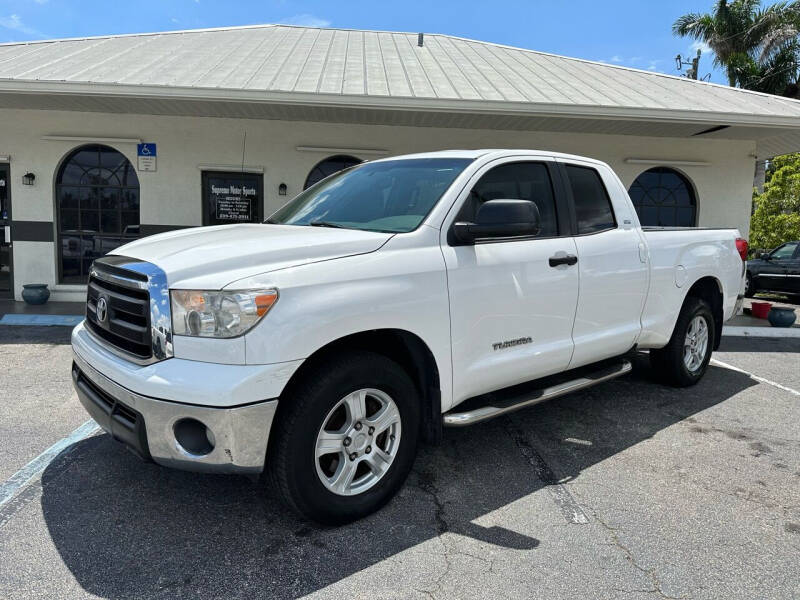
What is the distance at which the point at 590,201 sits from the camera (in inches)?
A: 171

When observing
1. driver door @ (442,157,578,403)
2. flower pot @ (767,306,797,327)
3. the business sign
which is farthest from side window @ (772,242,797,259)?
the business sign

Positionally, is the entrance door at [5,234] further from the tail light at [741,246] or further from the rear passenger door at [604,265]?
the tail light at [741,246]

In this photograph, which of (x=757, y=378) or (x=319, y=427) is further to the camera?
(x=757, y=378)

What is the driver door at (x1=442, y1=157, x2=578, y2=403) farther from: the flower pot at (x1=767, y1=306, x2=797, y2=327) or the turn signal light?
the flower pot at (x1=767, y1=306, x2=797, y2=327)

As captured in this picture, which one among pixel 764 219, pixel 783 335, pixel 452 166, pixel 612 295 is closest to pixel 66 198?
pixel 452 166

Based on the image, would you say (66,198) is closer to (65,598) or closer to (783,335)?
(65,598)

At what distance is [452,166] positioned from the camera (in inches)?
143

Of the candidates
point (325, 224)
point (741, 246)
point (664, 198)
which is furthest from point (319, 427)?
point (664, 198)

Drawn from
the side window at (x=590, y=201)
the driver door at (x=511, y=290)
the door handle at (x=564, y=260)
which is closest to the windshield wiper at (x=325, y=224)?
the driver door at (x=511, y=290)

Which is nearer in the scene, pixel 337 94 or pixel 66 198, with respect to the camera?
pixel 337 94

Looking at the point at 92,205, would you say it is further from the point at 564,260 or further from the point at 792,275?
the point at 792,275

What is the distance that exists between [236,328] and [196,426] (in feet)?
1.53

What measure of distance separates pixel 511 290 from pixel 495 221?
1.57 feet

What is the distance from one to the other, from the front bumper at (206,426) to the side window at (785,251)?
1465cm
